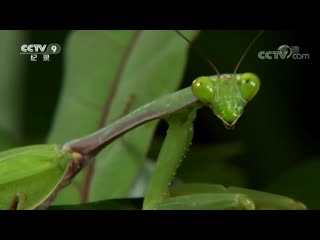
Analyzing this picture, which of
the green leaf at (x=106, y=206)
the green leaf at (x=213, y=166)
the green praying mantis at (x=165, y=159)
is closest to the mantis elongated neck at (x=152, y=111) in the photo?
the green praying mantis at (x=165, y=159)

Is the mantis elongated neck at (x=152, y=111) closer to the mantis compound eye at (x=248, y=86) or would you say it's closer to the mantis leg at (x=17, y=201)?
the mantis compound eye at (x=248, y=86)

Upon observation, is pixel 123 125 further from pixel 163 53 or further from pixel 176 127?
pixel 163 53

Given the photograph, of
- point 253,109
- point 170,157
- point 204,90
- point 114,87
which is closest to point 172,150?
point 170,157

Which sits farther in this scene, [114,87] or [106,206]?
[114,87]

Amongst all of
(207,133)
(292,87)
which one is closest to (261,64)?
A: (292,87)

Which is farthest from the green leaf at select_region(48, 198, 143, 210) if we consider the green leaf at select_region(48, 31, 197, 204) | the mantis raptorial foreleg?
the green leaf at select_region(48, 31, 197, 204)

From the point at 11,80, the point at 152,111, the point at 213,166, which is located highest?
the point at 152,111

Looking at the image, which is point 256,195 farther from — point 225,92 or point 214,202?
point 225,92

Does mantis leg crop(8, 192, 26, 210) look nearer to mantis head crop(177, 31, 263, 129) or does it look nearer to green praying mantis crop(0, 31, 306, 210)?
green praying mantis crop(0, 31, 306, 210)
